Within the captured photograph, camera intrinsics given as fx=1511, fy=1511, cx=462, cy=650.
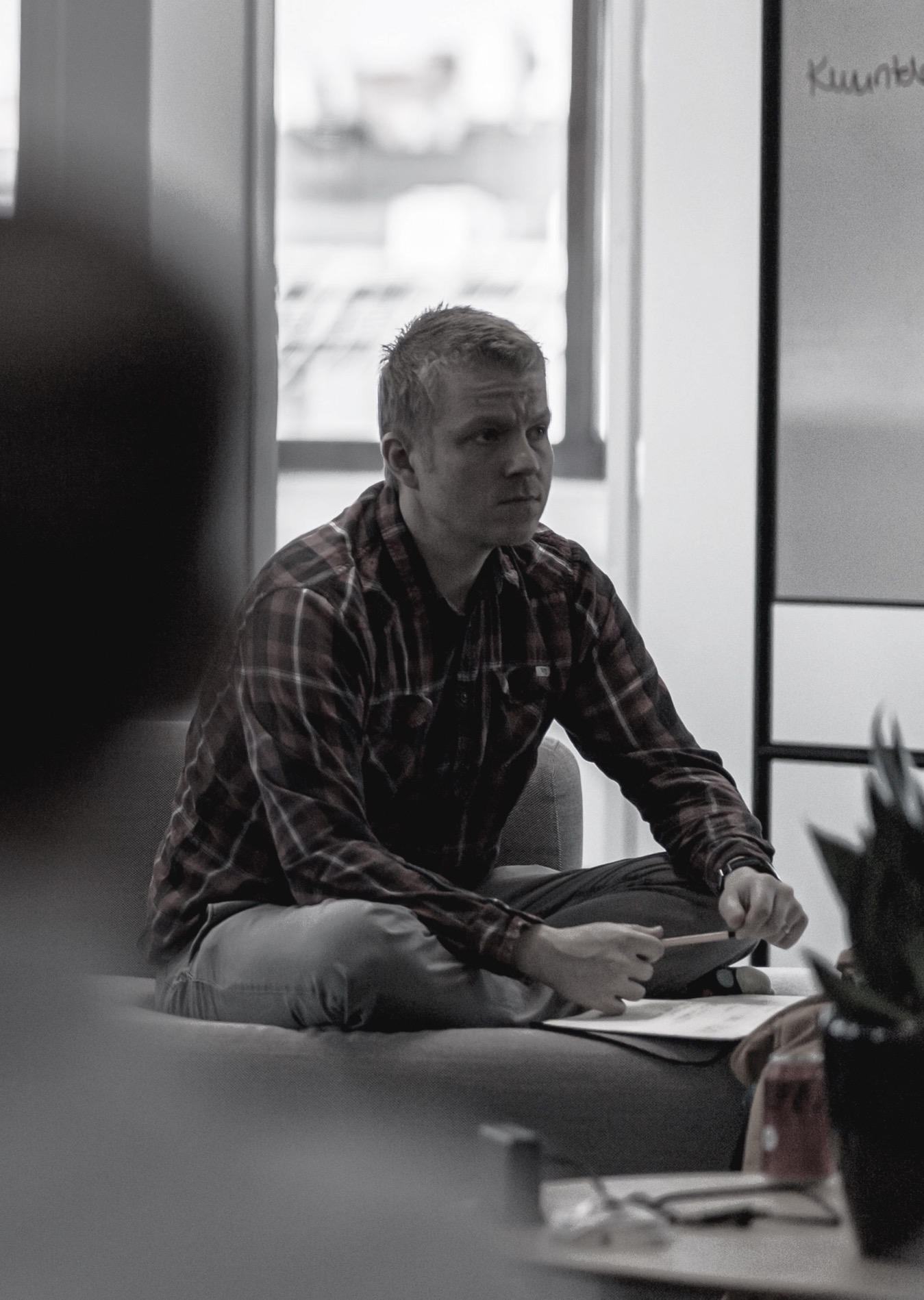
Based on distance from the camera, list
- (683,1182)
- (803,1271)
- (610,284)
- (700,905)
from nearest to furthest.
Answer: (803,1271) → (683,1182) → (700,905) → (610,284)

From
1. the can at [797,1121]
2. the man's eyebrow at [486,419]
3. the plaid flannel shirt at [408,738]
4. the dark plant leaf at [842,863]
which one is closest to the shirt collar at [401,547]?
the plaid flannel shirt at [408,738]

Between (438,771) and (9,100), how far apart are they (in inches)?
53.2

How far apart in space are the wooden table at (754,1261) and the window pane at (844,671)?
1.41 m

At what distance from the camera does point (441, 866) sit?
1611mm

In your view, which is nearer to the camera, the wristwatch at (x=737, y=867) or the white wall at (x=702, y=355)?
the wristwatch at (x=737, y=867)

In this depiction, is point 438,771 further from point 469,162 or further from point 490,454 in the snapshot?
point 469,162

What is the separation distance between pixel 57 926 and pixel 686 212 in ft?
7.14

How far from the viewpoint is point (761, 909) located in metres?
1.43

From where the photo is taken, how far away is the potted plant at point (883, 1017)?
660 mm

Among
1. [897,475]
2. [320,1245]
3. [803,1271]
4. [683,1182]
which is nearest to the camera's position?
[320,1245]

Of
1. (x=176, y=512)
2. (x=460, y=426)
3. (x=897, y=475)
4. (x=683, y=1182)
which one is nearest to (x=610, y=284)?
(x=897, y=475)

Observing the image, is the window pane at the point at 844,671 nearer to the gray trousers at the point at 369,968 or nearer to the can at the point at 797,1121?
the gray trousers at the point at 369,968

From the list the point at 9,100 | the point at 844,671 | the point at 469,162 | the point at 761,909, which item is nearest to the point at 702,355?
the point at 844,671

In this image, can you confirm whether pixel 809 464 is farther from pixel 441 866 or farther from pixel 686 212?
pixel 441 866
